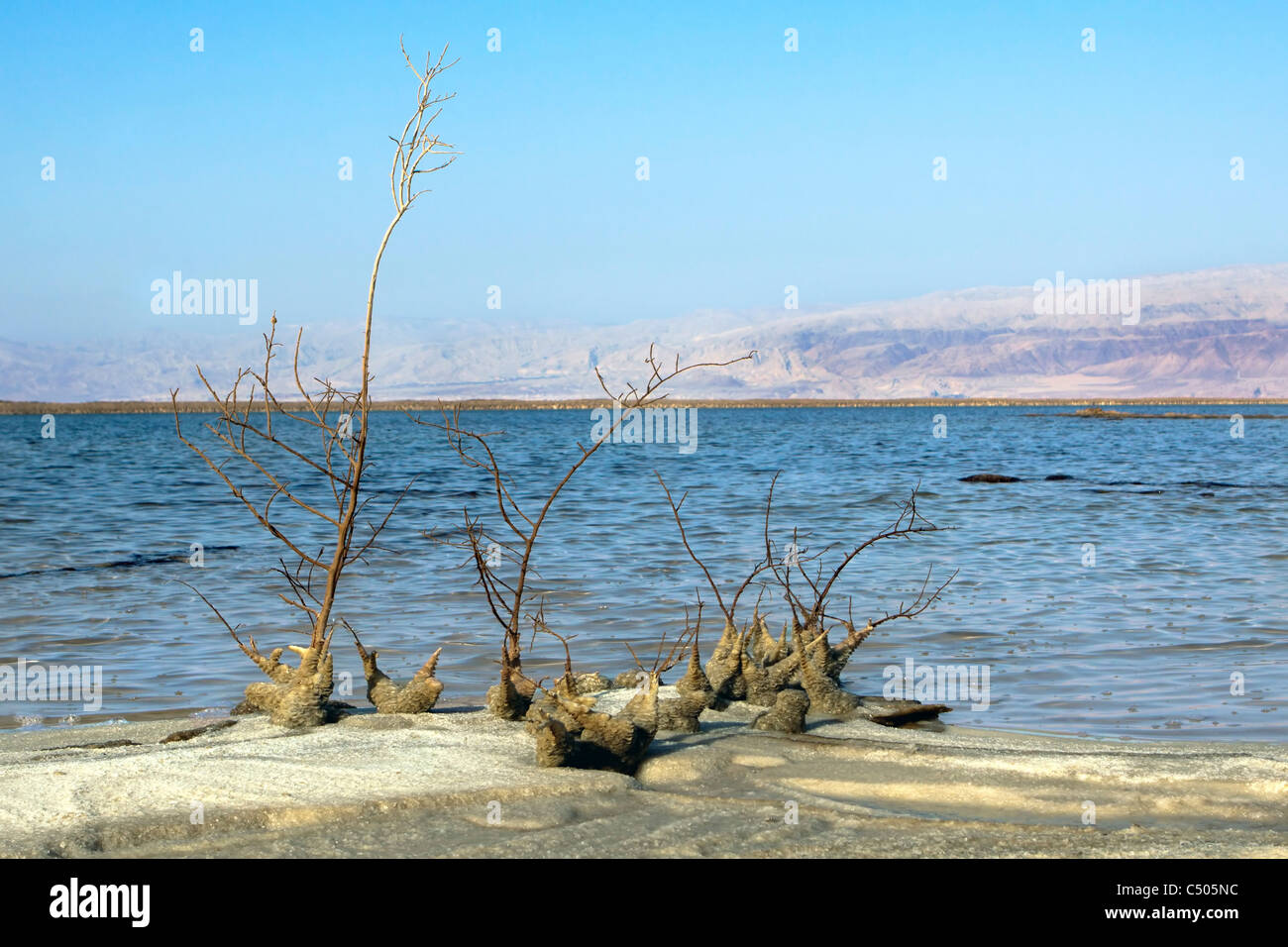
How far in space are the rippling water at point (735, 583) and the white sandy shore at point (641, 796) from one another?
4.30 feet

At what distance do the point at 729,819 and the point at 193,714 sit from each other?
3612 millimetres

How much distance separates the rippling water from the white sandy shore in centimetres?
131

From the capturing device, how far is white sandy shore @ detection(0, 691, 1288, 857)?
3.94m

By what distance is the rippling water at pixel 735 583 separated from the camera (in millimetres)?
7164

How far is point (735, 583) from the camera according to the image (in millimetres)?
10992

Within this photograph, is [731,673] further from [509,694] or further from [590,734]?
[590,734]

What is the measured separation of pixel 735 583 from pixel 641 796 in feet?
21.5

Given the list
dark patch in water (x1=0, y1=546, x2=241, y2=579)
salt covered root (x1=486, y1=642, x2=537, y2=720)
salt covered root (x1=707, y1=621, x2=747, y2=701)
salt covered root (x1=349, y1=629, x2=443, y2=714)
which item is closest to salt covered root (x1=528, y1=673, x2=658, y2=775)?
salt covered root (x1=486, y1=642, x2=537, y2=720)

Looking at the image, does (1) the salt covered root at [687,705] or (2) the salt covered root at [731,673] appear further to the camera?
(2) the salt covered root at [731,673]

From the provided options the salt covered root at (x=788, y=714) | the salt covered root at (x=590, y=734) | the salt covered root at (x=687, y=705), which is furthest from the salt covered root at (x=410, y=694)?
the salt covered root at (x=788, y=714)

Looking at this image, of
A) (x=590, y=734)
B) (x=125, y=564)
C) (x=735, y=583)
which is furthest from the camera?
(x=125, y=564)

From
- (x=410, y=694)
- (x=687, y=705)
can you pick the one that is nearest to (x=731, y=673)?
(x=687, y=705)

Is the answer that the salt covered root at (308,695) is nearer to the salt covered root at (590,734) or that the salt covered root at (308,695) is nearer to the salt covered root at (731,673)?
the salt covered root at (590,734)
